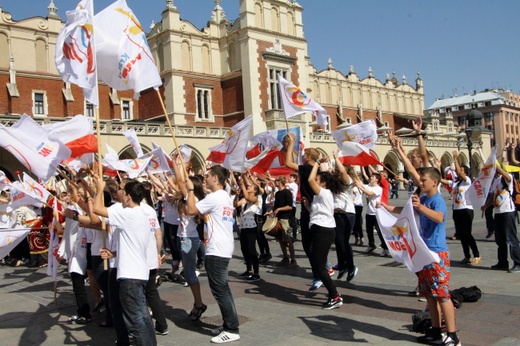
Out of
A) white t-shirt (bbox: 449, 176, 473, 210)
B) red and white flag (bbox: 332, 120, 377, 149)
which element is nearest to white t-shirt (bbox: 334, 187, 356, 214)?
red and white flag (bbox: 332, 120, 377, 149)

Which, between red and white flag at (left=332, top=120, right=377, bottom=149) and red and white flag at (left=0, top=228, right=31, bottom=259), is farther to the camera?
red and white flag at (left=332, top=120, right=377, bottom=149)

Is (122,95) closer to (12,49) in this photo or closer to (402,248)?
(12,49)

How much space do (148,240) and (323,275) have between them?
8.69 ft

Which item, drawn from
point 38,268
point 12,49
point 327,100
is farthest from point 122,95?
point 38,268

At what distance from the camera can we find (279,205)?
11.0 m

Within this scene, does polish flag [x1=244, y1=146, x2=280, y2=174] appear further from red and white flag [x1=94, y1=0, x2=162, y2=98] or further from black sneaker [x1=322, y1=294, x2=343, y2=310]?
black sneaker [x1=322, y1=294, x2=343, y2=310]

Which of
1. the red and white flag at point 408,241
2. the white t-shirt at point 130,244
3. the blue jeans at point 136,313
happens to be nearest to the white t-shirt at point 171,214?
the white t-shirt at point 130,244

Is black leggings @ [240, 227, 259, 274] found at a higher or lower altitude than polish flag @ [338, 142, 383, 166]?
lower

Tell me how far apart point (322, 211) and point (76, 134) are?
148 inches

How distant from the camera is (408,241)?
5445 millimetres

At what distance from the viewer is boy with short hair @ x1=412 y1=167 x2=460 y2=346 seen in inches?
200

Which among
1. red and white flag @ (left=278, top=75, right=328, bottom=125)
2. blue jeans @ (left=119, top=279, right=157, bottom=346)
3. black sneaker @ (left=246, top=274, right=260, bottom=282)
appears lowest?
black sneaker @ (left=246, top=274, right=260, bottom=282)

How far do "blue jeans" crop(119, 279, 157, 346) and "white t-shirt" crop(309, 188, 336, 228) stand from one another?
9.64 feet

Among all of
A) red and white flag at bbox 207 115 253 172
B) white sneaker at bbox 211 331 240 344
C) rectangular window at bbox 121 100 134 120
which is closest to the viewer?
white sneaker at bbox 211 331 240 344
